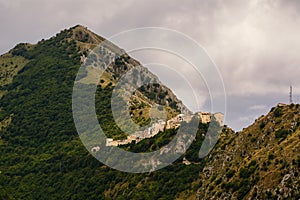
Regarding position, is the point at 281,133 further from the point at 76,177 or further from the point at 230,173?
the point at 76,177

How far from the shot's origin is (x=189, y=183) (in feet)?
434

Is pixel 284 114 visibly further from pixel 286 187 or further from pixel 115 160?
pixel 115 160

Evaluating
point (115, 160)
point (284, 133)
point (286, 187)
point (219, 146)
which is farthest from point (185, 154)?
point (286, 187)

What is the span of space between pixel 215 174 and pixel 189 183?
9.30m

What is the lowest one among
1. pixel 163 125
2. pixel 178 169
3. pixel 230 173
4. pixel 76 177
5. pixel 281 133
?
pixel 76 177

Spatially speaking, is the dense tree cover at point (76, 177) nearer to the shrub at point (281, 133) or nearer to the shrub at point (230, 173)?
the shrub at point (230, 173)

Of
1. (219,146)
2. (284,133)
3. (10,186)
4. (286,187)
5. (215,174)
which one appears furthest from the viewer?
(10,186)

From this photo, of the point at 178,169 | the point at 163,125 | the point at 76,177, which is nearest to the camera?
the point at 178,169

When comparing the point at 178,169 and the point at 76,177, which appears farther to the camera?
the point at 76,177

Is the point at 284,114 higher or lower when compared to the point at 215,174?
higher

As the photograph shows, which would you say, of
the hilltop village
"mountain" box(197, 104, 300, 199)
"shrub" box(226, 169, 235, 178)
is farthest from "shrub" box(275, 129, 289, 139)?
the hilltop village

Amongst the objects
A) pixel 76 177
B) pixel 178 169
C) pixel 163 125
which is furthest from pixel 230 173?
pixel 76 177

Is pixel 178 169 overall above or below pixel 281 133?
below

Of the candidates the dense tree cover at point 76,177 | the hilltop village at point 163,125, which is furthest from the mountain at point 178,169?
the hilltop village at point 163,125
